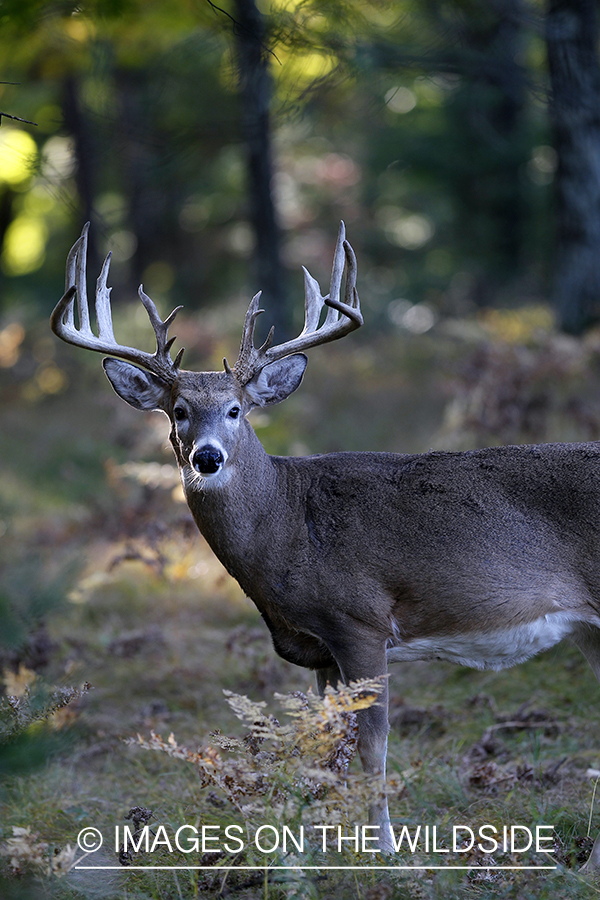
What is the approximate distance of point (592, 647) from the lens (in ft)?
14.7

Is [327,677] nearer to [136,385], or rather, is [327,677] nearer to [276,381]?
[276,381]

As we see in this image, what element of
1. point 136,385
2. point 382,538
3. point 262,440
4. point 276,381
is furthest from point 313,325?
point 262,440

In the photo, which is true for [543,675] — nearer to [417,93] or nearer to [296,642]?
[296,642]

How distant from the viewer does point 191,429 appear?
14.3 ft

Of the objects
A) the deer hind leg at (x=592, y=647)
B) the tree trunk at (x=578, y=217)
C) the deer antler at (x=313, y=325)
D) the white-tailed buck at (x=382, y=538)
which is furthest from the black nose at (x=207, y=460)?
the tree trunk at (x=578, y=217)

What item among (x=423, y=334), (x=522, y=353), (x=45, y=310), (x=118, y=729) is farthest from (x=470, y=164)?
(x=118, y=729)

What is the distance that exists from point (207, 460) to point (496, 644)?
156 centimetres

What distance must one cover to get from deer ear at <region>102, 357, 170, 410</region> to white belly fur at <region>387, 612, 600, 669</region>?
1.70 metres

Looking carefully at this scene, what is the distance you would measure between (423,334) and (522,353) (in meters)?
4.81

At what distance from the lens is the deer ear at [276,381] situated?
468 cm

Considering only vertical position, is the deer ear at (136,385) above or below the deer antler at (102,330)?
below

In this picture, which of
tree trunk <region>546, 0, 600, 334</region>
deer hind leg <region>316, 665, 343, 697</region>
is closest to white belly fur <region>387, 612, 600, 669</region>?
deer hind leg <region>316, 665, 343, 697</region>

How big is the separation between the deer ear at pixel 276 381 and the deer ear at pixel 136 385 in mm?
444

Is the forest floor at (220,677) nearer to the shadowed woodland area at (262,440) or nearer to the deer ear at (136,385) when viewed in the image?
the shadowed woodland area at (262,440)
